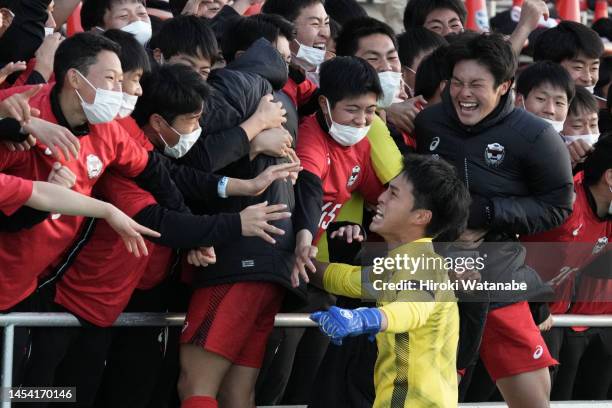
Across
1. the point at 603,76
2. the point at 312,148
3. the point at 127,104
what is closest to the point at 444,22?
the point at 603,76

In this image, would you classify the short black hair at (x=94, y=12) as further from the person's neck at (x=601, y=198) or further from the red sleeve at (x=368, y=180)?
the person's neck at (x=601, y=198)

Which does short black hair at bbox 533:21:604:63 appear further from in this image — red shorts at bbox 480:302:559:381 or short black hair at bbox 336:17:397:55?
red shorts at bbox 480:302:559:381

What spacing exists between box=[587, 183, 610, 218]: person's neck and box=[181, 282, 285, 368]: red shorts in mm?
2019

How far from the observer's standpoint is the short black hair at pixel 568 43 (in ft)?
26.1

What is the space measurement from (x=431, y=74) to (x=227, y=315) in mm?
1975

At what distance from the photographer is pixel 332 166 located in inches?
233

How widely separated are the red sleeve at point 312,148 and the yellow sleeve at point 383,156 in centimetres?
26

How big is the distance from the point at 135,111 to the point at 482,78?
5.46ft

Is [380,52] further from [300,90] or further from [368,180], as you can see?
[368,180]

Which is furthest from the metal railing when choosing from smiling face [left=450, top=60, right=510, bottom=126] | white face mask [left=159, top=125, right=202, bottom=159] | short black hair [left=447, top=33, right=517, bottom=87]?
short black hair [left=447, top=33, right=517, bottom=87]

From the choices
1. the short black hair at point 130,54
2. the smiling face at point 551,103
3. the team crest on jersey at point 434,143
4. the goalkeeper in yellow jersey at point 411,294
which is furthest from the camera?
the smiling face at point 551,103

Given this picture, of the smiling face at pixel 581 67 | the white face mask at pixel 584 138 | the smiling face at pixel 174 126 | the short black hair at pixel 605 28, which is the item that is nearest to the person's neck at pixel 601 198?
the white face mask at pixel 584 138

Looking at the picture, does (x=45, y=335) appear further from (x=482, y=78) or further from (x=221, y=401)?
(x=482, y=78)

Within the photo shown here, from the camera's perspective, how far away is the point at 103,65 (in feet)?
16.9
